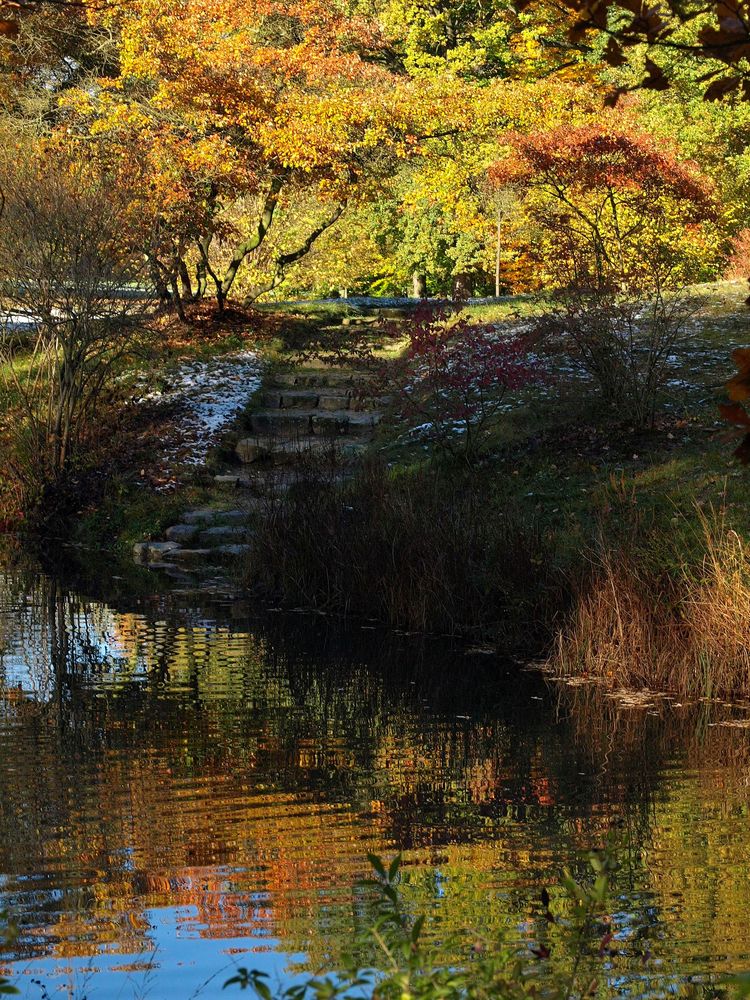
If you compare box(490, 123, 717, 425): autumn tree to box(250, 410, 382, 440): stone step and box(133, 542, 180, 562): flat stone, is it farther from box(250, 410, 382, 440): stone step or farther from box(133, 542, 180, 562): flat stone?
box(133, 542, 180, 562): flat stone

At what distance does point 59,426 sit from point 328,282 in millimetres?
16959

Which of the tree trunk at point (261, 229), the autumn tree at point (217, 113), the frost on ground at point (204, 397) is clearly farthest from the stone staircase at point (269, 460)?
the tree trunk at point (261, 229)

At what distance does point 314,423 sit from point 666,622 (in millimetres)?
8251

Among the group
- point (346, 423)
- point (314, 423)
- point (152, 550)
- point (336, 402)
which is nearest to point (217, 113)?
point (336, 402)

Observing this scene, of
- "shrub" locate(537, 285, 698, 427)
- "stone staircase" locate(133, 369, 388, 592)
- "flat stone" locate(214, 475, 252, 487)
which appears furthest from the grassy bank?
"flat stone" locate(214, 475, 252, 487)

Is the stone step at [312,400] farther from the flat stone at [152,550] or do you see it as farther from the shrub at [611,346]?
the flat stone at [152,550]

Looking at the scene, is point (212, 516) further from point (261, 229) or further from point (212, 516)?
point (261, 229)

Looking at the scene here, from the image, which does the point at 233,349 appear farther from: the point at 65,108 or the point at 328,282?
the point at 328,282

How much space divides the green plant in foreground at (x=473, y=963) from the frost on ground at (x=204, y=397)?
10.4 m

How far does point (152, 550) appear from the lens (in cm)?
1211

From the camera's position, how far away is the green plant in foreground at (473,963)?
235 centimetres

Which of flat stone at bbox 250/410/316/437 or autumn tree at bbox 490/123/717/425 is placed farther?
flat stone at bbox 250/410/316/437

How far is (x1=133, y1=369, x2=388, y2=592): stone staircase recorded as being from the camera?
428 inches

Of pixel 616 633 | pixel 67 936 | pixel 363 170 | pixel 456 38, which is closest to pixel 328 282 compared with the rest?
pixel 456 38
